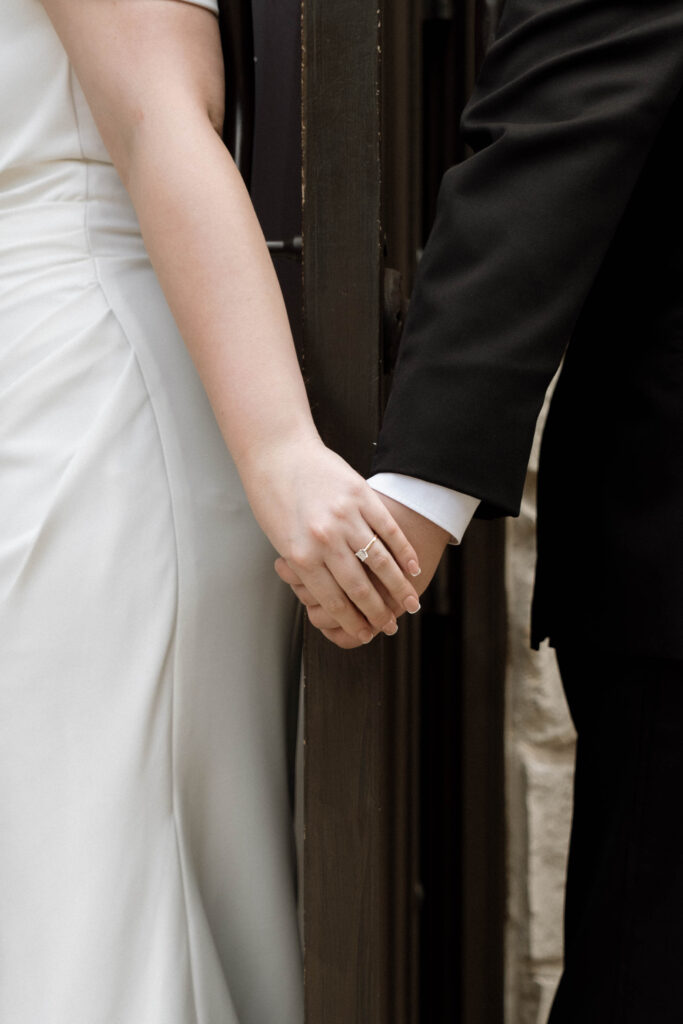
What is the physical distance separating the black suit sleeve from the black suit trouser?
194 millimetres

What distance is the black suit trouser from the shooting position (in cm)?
73

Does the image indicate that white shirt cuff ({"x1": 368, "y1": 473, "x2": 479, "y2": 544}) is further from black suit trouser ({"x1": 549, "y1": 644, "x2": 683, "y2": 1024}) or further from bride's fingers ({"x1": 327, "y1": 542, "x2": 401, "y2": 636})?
black suit trouser ({"x1": 549, "y1": 644, "x2": 683, "y2": 1024})

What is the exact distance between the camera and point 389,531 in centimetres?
69

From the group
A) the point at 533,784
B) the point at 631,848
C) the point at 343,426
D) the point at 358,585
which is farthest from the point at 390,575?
the point at 533,784

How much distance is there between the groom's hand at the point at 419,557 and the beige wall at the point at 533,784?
2.05ft

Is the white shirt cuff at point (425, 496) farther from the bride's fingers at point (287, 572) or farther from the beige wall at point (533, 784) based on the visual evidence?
the beige wall at point (533, 784)

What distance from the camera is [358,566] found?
70 centimetres

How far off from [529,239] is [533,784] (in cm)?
89

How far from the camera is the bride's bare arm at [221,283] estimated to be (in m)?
0.70

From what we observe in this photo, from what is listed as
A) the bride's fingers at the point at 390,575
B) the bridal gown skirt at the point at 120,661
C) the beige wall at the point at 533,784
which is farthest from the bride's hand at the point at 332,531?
the beige wall at the point at 533,784

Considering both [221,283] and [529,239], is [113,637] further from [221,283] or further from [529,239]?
[529,239]

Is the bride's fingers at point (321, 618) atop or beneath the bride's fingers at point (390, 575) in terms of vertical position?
beneath

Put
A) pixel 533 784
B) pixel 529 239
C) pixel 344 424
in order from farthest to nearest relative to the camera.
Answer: pixel 533 784 < pixel 344 424 < pixel 529 239

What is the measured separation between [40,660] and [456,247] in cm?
44
